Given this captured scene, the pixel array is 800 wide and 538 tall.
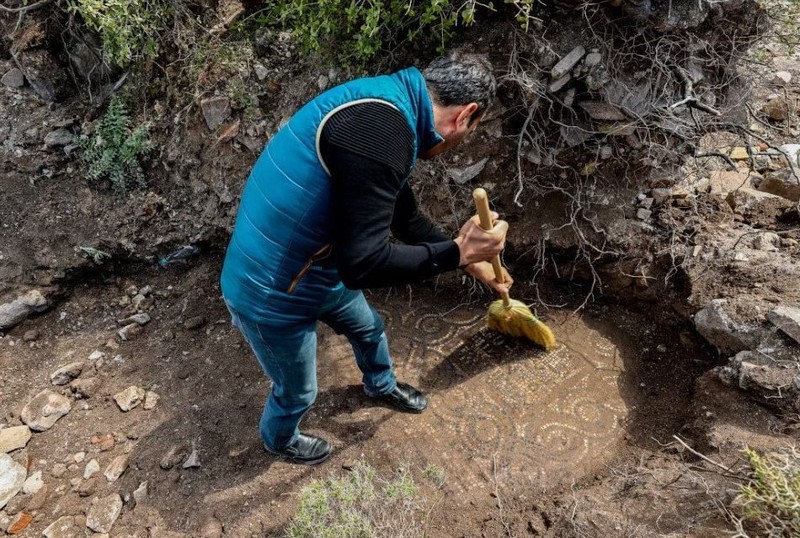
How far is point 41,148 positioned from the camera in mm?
3611

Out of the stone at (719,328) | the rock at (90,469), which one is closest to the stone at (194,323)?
the rock at (90,469)

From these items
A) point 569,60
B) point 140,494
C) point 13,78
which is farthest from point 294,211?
point 13,78

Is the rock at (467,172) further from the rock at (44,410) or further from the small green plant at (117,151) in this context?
the rock at (44,410)

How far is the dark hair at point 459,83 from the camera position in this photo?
166 centimetres

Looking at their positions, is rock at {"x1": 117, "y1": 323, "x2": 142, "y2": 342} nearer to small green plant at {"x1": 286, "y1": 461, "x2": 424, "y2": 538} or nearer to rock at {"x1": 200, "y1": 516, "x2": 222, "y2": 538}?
rock at {"x1": 200, "y1": 516, "x2": 222, "y2": 538}

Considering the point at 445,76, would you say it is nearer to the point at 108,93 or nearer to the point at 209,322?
the point at 209,322

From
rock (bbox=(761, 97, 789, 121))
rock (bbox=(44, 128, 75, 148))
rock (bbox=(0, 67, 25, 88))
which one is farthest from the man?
rock (bbox=(0, 67, 25, 88))

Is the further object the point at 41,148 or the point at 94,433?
the point at 41,148

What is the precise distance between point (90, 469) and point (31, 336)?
103cm

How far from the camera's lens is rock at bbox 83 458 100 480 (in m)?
2.54

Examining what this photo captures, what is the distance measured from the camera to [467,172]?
9.83 feet

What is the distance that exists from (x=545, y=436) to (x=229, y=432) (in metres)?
1.55

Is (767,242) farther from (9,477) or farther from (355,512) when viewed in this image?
(9,477)

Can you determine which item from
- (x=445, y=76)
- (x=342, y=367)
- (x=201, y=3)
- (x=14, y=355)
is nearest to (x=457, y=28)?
(x=445, y=76)
